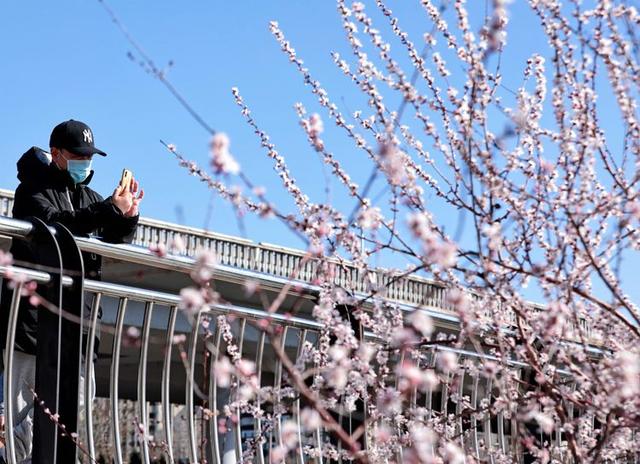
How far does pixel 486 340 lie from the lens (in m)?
3.45

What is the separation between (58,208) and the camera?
4.45 meters

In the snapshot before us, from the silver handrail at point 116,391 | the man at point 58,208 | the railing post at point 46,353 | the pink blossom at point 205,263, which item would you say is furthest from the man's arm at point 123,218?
the pink blossom at point 205,263

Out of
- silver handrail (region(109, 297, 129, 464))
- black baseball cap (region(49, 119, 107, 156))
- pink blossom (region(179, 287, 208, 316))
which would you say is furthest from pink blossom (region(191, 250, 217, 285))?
black baseball cap (region(49, 119, 107, 156))

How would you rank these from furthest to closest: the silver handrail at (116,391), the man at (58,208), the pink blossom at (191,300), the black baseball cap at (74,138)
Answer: the black baseball cap at (74,138) < the man at (58,208) < the silver handrail at (116,391) < the pink blossom at (191,300)

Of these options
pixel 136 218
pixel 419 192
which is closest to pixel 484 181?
pixel 419 192

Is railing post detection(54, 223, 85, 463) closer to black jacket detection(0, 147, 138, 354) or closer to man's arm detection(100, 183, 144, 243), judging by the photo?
black jacket detection(0, 147, 138, 354)

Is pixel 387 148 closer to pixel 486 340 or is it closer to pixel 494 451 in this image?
pixel 486 340

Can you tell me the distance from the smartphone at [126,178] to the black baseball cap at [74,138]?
187 millimetres

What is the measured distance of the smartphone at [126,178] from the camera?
4.40 metres

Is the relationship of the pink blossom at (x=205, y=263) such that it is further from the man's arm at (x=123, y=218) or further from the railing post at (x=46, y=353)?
the man's arm at (x=123, y=218)

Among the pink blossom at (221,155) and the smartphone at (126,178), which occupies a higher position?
the smartphone at (126,178)

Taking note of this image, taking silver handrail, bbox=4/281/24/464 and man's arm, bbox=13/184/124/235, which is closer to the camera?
silver handrail, bbox=4/281/24/464

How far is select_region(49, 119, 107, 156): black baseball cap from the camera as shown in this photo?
14.8 feet

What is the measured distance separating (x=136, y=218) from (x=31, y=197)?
1.43 ft
